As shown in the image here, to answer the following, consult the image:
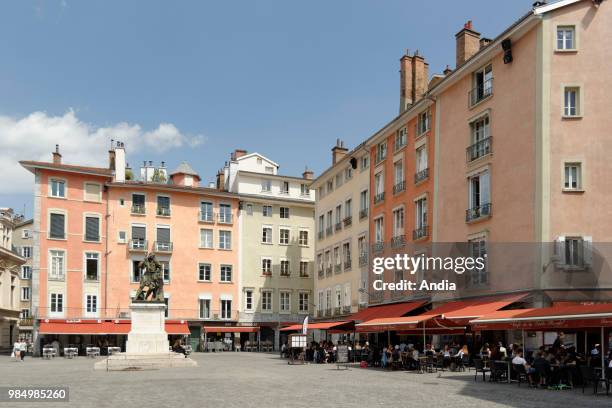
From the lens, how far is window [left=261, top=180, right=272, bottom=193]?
6347 centimetres

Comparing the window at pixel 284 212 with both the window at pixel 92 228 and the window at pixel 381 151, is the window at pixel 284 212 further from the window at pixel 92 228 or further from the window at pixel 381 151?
the window at pixel 381 151

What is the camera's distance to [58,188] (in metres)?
55.3

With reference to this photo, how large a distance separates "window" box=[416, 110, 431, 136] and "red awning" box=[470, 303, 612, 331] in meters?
16.7

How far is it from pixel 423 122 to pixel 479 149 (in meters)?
6.85

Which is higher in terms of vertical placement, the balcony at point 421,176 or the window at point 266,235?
the balcony at point 421,176

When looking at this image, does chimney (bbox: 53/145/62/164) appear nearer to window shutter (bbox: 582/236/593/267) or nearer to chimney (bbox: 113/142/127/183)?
chimney (bbox: 113/142/127/183)

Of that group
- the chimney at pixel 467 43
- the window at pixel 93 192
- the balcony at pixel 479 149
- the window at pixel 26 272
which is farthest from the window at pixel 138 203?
the balcony at pixel 479 149

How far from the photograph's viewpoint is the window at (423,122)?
125ft

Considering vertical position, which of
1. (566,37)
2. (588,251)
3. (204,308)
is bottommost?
(204,308)

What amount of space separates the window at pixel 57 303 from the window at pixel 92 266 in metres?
2.49

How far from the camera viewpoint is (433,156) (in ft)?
121

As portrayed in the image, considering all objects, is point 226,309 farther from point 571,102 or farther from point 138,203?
point 571,102

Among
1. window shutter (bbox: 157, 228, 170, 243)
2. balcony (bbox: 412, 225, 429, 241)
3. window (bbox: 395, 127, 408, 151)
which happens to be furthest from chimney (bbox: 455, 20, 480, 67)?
window shutter (bbox: 157, 228, 170, 243)

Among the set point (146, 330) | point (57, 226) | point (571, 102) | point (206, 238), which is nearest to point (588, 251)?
point (571, 102)
